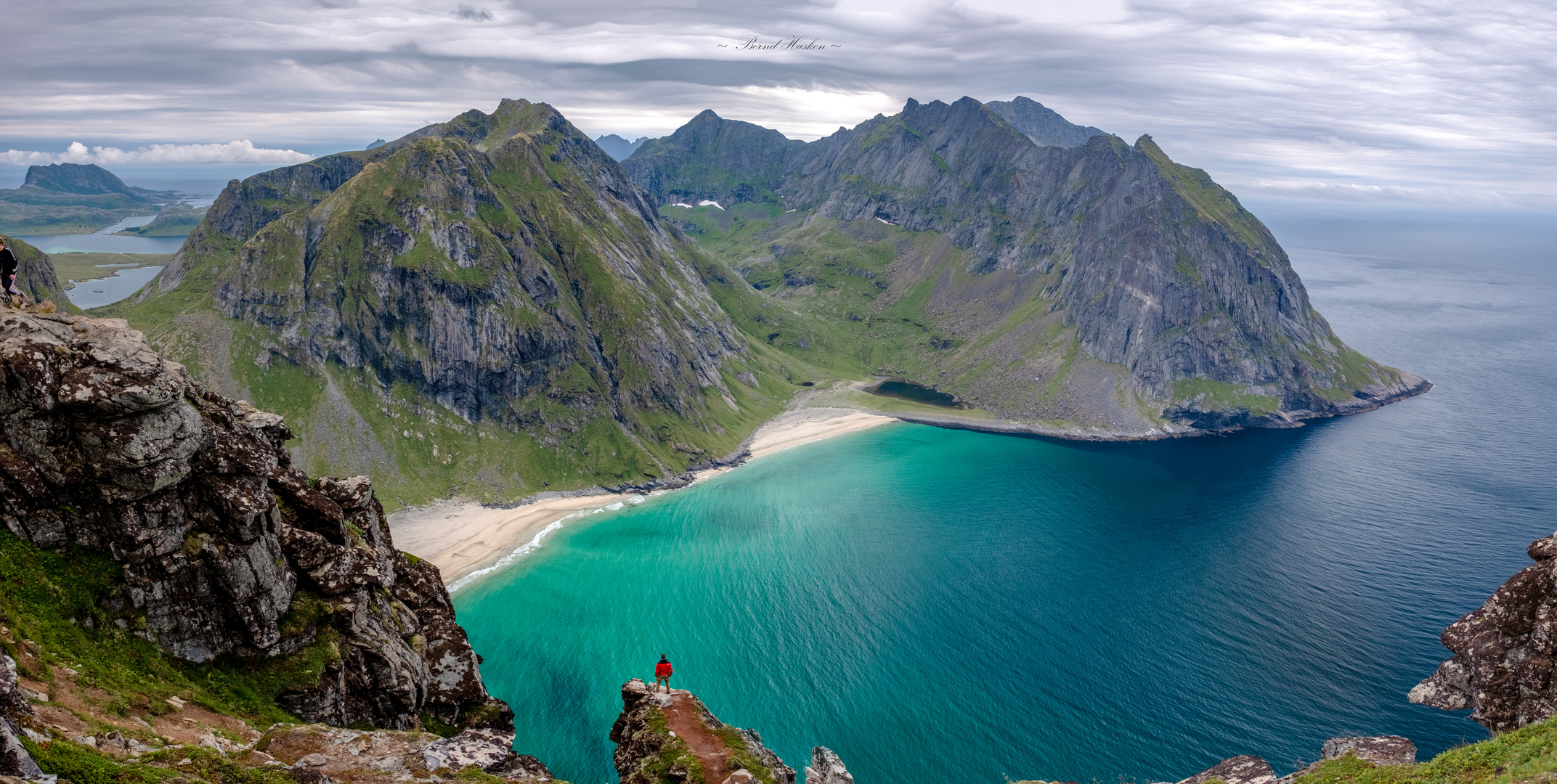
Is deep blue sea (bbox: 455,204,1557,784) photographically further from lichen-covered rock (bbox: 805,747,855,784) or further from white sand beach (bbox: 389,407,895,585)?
lichen-covered rock (bbox: 805,747,855,784)

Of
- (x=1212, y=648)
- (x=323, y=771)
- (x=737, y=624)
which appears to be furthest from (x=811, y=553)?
(x=323, y=771)

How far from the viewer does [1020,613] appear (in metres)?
116

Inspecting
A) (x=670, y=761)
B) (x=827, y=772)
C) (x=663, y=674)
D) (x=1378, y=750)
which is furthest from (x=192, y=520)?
(x=1378, y=750)

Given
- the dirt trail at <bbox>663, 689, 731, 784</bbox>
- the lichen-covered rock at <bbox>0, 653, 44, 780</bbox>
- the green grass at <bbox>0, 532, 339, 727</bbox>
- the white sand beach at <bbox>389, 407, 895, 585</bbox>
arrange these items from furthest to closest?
the white sand beach at <bbox>389, 407, 895, 585</bbox> < the dirt trail at <bbox>663, 689, 731, 784</bbox> < the green grass at <bbox>0, 532, 339, 727</bbox> < the lichen-covered rock at <bbox>0, 653, 44, 780</bbox>

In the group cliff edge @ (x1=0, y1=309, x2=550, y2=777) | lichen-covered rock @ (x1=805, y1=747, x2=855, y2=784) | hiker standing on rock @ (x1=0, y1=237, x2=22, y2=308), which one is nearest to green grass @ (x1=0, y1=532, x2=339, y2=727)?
cliff edge @ (x1=0, y1=309, x2=550, y2=777)

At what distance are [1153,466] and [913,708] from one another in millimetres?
141148

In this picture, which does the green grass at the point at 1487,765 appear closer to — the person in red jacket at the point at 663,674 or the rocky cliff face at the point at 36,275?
the person in red jacket at the point at 663,674

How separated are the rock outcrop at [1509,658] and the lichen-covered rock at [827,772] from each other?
28.6 meters

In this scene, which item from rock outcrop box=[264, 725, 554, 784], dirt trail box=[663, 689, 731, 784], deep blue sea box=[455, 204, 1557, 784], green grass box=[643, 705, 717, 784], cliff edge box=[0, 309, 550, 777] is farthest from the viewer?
deep blue sea box=[455, 204, 1557, 784]

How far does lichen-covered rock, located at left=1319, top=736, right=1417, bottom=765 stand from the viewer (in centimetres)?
3825

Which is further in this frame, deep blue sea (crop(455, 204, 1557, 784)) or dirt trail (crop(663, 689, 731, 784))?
deep blue sea (crop(455, 204, 1557, 784))

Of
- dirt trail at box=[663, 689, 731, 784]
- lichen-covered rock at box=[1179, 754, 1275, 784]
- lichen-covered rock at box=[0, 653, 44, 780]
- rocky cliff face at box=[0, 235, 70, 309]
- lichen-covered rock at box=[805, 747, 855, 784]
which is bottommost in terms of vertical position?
lichen-covered rock at box=[1179, 754, 1275, 784]

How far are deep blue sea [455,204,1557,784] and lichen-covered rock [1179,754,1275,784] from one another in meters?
38.9

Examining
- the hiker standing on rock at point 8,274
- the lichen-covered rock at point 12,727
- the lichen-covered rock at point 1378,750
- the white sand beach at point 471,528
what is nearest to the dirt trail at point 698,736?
the lichen-covered rock at point 12,727
